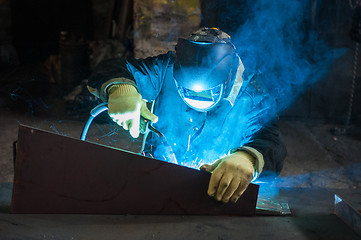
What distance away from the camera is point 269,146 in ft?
6.92

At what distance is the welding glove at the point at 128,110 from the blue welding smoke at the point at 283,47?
2.00 m

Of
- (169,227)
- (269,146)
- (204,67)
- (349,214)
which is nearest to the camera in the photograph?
(169,227)

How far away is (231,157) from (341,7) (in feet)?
14.4

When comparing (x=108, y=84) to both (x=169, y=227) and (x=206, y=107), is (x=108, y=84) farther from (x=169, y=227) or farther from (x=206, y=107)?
(x=169, y=227)

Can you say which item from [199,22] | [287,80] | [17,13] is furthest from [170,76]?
[17,13]

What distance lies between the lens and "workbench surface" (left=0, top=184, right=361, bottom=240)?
5.48 feet

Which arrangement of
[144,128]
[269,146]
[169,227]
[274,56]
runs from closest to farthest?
[169,227] → [269,146] → [144,128] → [274,56]

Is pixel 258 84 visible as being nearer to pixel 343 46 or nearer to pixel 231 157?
pixel 231 157

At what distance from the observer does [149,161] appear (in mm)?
1803

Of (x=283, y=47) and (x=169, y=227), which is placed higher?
(x=283, y=47)

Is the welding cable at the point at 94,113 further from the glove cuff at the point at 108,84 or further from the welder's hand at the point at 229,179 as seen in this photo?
the welder's hand at the point at 229,179

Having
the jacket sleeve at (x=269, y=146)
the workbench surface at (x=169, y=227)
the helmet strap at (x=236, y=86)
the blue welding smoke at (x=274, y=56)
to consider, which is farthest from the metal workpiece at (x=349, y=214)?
the helmet strap at (x=236, y=86)

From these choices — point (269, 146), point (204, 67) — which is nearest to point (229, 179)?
point (269, 146)

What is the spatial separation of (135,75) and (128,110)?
0.39 meters
